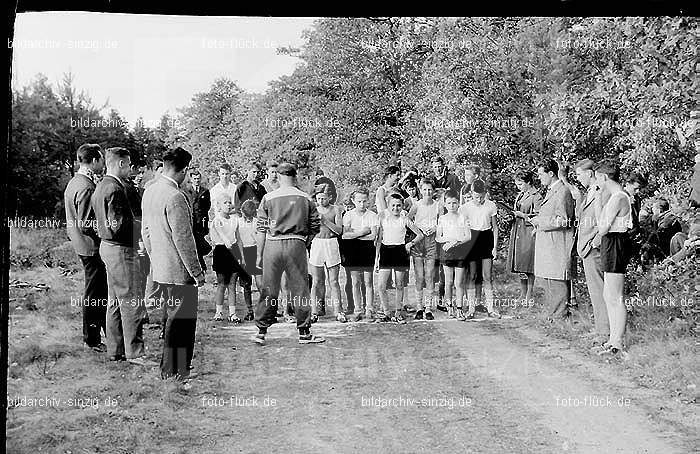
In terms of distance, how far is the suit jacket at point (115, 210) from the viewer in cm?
381

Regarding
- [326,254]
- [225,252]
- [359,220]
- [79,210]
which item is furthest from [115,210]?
[359,220]

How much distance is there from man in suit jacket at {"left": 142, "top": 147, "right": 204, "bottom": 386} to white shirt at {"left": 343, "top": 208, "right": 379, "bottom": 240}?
0.84 meters

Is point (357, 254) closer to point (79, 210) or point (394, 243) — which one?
point (394, 243)

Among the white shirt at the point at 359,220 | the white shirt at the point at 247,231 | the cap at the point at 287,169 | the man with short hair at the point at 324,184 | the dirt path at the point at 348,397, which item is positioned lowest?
the dirt path at the point at 348,397

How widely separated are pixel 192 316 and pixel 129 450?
0.68 meters

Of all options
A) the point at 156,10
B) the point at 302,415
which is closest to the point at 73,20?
the point at 156,10

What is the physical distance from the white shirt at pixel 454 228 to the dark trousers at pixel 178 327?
1348 millimetres

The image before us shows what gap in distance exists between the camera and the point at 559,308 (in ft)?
13.6

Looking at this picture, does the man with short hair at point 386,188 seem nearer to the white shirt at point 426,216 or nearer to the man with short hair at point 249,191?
the white shirt at point 426,216

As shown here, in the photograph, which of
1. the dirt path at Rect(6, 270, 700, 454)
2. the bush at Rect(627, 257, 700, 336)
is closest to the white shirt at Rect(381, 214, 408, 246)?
the dirt path at Rect(6, 270, 700, 454)

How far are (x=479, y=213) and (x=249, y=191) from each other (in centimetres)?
119

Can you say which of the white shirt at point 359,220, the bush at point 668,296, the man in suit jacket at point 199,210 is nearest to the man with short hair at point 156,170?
the man in suit jacket at point 199,210

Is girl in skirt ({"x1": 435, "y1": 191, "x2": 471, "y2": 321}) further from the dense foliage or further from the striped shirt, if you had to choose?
the striped shirt

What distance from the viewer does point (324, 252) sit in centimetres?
429
